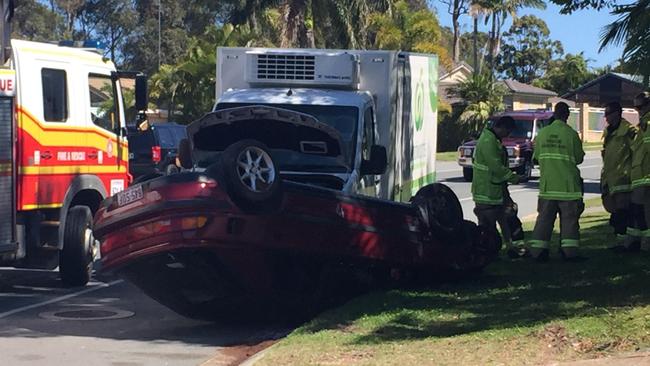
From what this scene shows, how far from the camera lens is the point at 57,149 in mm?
12195

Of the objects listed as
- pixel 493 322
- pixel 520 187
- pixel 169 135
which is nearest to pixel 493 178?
pixel 493 322

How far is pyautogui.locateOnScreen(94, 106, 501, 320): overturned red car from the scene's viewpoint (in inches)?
358

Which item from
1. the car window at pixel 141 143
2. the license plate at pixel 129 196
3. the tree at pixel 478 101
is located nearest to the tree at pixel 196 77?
the tree at pixel 478 101

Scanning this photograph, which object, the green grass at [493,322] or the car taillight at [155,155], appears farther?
the car taillight at [155,155]

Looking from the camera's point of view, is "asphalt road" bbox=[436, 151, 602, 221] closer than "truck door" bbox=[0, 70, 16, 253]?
No

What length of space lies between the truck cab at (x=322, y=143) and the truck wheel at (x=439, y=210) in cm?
84

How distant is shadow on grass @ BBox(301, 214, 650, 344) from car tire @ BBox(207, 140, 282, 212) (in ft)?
3.96

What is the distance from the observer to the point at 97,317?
434 inches

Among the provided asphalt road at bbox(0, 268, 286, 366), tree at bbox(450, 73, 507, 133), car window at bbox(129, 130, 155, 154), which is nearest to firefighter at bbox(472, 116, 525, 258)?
asphalt road at bbox(0, 268, 286, 366)

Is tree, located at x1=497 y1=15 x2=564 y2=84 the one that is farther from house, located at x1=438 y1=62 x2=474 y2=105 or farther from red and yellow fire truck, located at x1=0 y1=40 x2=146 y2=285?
red and yellow fire truck, located at x1=0 y1=40 x2=146 y2=285

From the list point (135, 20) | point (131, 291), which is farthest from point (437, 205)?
point (135, 20)

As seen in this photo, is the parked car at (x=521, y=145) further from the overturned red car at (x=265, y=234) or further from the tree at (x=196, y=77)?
the overturned red car at (x=265, y=234)

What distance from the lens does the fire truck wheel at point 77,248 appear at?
12.6m

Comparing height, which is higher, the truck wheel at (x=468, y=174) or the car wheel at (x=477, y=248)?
the car wheel at (x=477, y=248)
